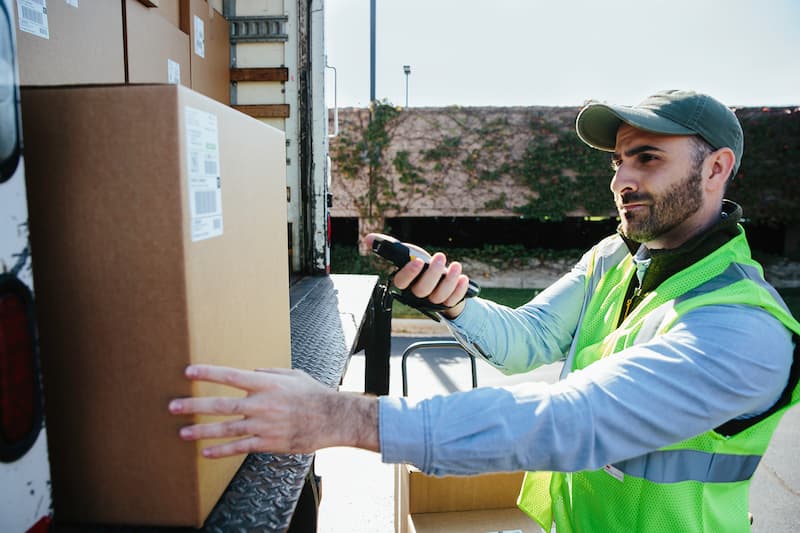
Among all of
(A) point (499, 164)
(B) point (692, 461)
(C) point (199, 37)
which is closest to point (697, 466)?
(B) point (692, 461)

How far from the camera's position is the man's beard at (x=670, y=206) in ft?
4.89

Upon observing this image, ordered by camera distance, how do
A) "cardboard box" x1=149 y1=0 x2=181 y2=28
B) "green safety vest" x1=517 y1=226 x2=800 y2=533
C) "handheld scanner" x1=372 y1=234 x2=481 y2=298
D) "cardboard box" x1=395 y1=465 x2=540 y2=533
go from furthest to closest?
"cardboard box" x1=149 y1=0 x2=181 y2=28 → "cardboard box" x1=395 y1=465 x2=540 y2=533 → "handheld scanner" x1=372 y1=234 x2=481 y2=298 → "green safety vest" x1=517 y1=226 x2=800 y2=533

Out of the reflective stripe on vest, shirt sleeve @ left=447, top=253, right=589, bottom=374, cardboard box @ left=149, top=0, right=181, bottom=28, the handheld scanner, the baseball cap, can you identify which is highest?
cardboard box @ left=149, top=0, right=181, bottom=28

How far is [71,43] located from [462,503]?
8.23 feet

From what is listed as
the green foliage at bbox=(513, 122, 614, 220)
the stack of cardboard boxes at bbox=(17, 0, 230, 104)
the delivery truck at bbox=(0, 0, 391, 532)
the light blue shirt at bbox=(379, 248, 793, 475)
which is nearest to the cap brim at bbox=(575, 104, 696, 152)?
the light blue shirt at bbox=(379, 248, 793, 475)

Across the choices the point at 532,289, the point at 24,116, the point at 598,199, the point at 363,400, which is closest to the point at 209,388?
the point at 363,400

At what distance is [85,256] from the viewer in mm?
831

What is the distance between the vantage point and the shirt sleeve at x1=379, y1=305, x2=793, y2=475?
1.00m

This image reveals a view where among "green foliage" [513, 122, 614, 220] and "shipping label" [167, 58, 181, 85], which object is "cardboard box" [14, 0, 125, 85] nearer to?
"shipping label" [167, 58, 181, 85]

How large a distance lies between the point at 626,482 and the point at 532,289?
869 centimetres

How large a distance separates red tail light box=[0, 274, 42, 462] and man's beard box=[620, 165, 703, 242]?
5.01ft

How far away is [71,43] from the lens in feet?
5.75

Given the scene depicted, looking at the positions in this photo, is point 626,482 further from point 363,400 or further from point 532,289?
point 532,289

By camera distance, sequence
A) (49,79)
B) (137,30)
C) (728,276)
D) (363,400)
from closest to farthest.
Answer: (363,400) < (728,276) < (49,79) < (137,30)
